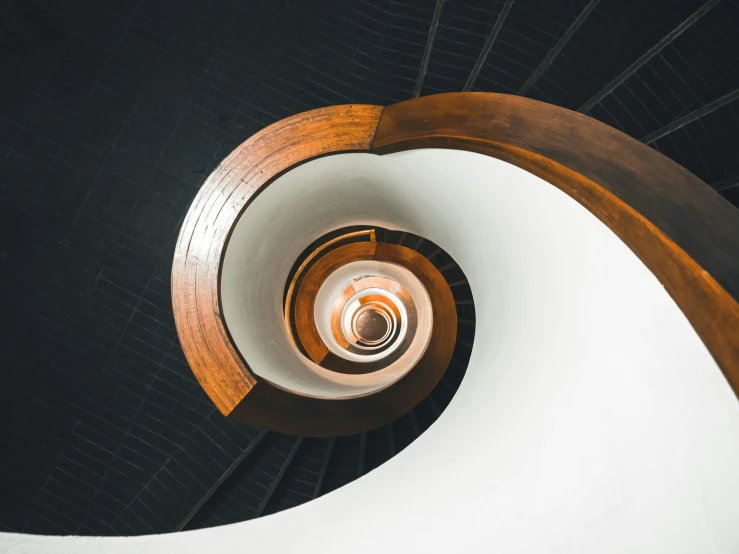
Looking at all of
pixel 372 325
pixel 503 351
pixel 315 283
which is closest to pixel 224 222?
pixel 503 351

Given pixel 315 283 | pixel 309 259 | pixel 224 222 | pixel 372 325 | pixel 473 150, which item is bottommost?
pixel 372 325

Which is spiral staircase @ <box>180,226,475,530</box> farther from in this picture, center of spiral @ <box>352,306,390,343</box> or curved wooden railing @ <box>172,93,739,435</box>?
center of spiral @ <box>352,306,390,343</box>

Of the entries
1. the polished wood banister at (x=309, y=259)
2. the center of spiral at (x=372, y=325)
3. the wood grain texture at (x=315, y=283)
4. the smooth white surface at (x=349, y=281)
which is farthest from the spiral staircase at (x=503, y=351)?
the center of spiral at (x=372, y=325)

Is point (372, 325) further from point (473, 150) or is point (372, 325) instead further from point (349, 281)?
point (473, 150)

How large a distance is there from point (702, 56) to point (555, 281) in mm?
2001

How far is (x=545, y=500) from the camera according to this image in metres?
1.47

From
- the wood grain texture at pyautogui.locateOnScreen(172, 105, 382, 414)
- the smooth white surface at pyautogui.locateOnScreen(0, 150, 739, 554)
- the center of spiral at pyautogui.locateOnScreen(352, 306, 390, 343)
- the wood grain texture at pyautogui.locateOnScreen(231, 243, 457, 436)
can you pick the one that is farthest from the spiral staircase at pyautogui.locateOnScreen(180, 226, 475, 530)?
the center of spiral at pyautogui.locateOnScreen(352, 306, 390, 343)

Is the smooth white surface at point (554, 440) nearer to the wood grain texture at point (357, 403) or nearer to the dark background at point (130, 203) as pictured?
the wood grain texture at point (357, 403)

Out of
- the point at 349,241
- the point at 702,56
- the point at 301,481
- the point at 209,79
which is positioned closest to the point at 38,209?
the point at 209,79

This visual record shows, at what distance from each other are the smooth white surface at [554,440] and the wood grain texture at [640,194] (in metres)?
0.07

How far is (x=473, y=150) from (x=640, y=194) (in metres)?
1.07

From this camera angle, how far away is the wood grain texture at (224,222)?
3693 millimetres

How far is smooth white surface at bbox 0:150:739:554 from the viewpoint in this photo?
109 centimetres

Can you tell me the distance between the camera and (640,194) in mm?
1428
